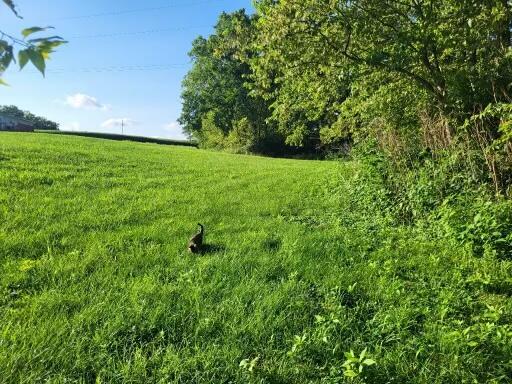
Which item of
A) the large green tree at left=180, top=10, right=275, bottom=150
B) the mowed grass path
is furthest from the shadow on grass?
the large green tree at left=180, top=10, right=275, bottom=150

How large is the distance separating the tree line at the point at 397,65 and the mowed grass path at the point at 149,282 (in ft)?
7.74

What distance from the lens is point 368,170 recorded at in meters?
7.44

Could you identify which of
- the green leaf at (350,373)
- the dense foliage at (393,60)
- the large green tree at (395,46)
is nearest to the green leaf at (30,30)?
the green leaf at (350,373)

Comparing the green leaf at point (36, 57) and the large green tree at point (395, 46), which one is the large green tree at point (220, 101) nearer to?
the large green tree at point (395, 46)

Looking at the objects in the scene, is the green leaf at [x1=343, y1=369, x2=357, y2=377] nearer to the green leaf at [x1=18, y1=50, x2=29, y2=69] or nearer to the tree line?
the green leaf at [x1=18, y1=50, x2=29, y2=69]

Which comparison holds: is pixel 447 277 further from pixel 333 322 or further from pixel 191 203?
pixel 191 203

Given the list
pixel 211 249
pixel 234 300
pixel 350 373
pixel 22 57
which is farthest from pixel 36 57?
pixel 211 249

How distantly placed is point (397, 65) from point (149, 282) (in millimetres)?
5260

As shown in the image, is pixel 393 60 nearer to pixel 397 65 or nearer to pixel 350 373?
pixel 397 65

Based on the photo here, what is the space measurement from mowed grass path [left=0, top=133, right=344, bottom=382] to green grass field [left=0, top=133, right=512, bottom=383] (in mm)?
13

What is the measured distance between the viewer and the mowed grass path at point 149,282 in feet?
8.42

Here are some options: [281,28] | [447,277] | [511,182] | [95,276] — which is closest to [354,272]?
[447,277]

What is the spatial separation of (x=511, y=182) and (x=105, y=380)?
5816 mm

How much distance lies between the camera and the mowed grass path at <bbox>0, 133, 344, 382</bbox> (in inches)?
101
